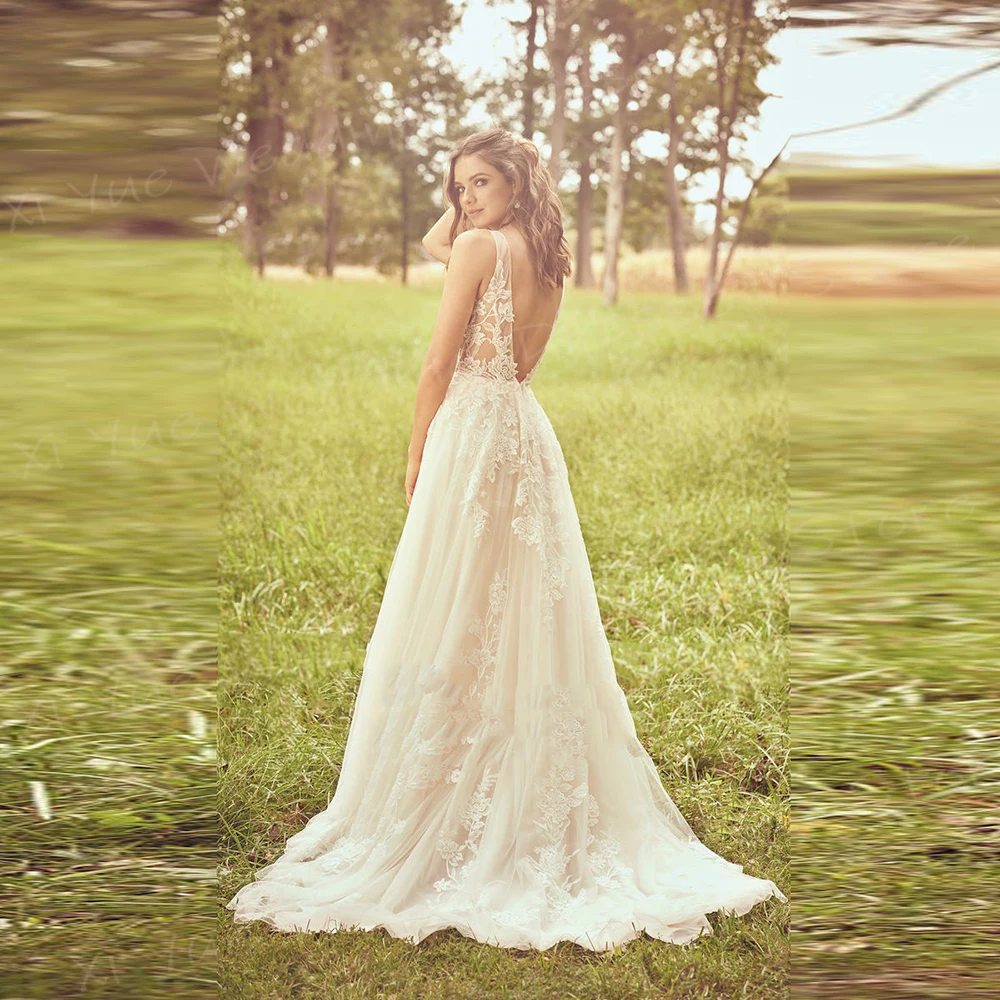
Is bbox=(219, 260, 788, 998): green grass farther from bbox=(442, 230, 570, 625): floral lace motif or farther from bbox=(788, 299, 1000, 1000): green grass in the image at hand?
bbox=(442, 230, 570, 625): floral lace motif

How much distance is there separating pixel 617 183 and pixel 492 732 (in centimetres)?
267

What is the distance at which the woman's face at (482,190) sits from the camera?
220 cm

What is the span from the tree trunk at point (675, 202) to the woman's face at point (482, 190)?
2.29 m

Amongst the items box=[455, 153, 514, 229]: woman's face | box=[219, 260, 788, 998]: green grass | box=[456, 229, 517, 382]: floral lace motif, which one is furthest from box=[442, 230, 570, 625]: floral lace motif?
box=[219, 260, 788, 998]: green grass

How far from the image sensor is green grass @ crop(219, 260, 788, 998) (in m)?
2.04

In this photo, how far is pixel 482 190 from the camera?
2.21m

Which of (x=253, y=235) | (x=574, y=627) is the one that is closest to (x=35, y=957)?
(x=574, y=627)

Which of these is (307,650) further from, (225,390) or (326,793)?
(225,390)

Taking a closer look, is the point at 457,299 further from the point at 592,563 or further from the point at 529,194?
the point at 592,563

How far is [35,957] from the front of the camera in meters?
1.92

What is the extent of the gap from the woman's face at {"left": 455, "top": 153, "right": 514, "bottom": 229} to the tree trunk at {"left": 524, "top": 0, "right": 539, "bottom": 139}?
6.37ft

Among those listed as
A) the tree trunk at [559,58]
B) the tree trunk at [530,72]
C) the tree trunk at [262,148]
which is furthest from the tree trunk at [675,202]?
the tree trunk at [262,148]

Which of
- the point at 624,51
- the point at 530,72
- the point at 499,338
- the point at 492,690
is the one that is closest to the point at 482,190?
the point at 499,338

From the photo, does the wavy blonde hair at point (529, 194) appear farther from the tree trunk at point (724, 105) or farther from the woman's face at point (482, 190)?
the tree trunk at point (724, 105)
